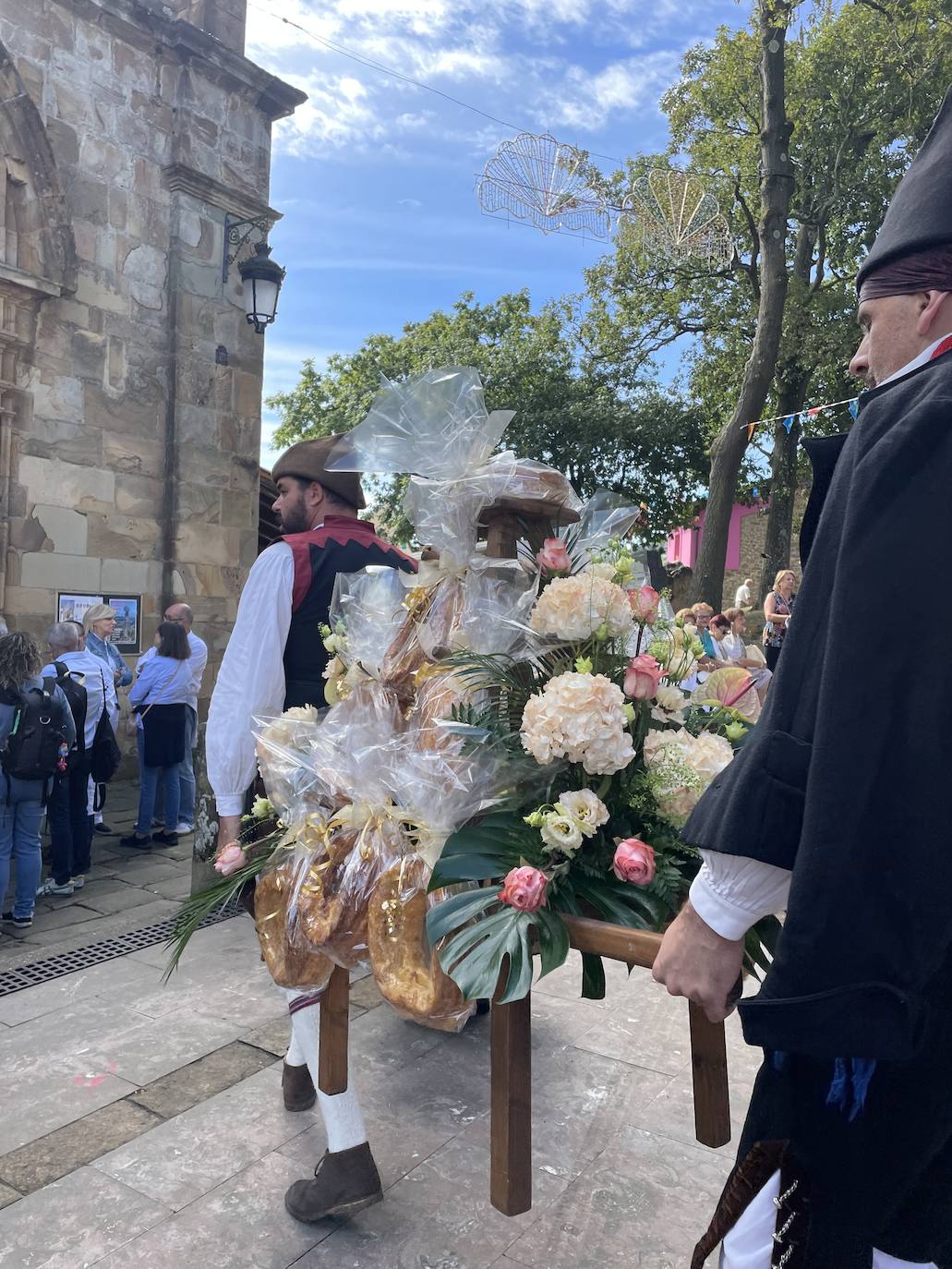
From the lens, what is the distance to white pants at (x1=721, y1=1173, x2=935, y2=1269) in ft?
4.13

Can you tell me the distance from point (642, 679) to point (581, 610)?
18 cm

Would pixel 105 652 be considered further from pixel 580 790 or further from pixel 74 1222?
pixel 580 790

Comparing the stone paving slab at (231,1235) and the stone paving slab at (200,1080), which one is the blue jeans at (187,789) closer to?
the stone paving slab at (200,1080)

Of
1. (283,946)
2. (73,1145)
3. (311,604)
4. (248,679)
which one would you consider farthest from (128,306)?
(283,946)

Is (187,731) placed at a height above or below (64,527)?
below

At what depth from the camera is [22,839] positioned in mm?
4895

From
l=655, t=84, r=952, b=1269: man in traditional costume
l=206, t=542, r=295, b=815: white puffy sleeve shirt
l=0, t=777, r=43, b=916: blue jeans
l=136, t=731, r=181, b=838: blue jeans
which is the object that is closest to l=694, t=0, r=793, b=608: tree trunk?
l=136, t=731, r=181, b=838: blue jeans

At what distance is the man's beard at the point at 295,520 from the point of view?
296cm

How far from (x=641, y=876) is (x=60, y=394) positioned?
25.4 feet

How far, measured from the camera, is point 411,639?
2.22 metres

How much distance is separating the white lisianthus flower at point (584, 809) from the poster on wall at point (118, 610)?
7.10m

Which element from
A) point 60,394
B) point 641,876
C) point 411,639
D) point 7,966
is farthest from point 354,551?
point 60,394

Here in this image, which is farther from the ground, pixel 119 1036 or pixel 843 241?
pixel 843 241

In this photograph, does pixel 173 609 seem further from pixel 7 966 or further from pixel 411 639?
pixel 411 639
